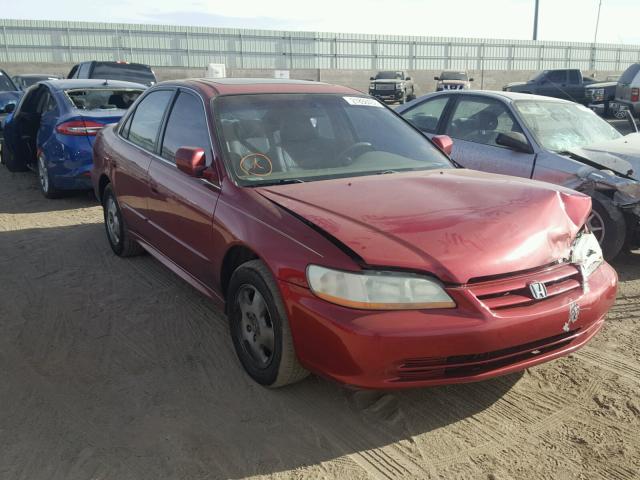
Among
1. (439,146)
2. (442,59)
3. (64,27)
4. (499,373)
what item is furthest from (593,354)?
(442,59)

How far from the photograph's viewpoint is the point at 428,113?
6.86 meters

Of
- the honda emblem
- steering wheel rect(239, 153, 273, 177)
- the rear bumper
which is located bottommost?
the rear bumper

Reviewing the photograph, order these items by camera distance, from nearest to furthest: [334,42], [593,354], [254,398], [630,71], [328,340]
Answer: [328,340]
[254,398]
[593,354]
[630,71]
[334,42]

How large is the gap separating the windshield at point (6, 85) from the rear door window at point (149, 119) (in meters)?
10.3

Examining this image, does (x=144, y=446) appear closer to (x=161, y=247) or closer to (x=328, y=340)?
(x=328, y=340)

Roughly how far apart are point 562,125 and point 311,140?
3.25 meters

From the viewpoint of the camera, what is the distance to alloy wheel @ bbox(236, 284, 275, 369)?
10.1 feet

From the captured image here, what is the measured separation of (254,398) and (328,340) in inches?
27.5

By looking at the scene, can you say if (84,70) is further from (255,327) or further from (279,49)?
(279,49)

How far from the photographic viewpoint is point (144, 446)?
2.70 metres

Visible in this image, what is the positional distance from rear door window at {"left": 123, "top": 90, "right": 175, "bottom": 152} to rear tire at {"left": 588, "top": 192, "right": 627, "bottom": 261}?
355cm

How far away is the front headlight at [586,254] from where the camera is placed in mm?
2965

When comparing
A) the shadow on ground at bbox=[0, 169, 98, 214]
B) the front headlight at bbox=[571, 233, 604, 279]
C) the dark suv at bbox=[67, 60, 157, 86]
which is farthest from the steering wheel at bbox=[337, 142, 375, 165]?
the dark suv at bbox=[67, 60, 157, 86]

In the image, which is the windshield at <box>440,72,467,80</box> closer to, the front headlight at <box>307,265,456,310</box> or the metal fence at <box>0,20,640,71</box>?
the metal fence at <box>0,20,640,71</box>
